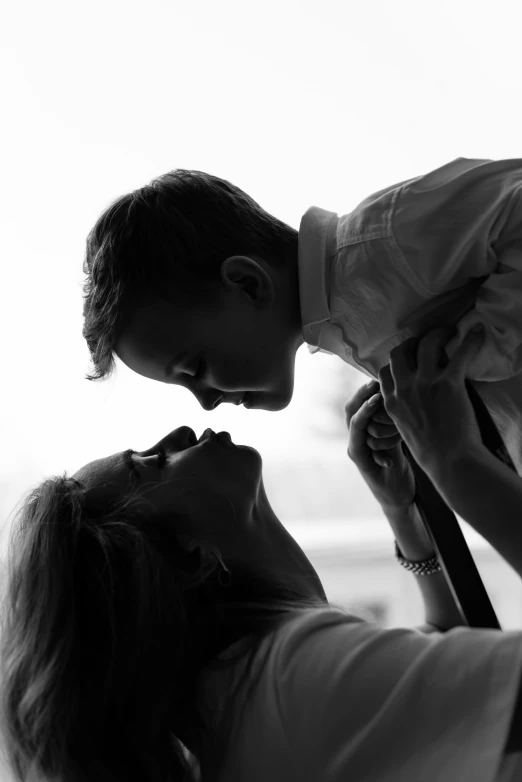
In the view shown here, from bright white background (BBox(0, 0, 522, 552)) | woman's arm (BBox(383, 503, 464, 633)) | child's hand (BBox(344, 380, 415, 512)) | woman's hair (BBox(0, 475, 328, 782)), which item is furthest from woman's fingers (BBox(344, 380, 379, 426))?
bright white background (BBox(0, 0, 522, 552))

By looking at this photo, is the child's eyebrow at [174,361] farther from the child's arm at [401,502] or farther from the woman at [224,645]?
the child's arm at [401,502]

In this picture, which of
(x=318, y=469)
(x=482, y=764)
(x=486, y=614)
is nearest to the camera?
(x=482, y=764)

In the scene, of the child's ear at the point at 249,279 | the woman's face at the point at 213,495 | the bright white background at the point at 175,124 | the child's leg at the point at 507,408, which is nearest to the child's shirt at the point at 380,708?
the woman's face at the point at 213,495

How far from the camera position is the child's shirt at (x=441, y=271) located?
779 mm

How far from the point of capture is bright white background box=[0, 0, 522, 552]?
1.55 metres

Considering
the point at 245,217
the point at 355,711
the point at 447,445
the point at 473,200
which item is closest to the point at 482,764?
the point at 355,711

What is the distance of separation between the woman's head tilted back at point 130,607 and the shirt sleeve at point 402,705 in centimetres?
11

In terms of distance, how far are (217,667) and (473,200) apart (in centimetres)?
50

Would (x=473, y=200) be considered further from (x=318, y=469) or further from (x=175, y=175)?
(x=318, y=469)

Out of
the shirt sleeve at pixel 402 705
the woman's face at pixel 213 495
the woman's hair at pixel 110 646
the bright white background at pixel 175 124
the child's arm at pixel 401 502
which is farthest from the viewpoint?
the bright white background at pixel 175 124

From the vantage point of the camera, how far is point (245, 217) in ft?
3.09

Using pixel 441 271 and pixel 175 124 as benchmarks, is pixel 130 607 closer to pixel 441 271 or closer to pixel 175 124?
pixel 441 271

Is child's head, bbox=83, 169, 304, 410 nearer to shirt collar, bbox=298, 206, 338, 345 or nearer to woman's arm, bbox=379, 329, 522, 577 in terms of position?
shirt collar, bbox=298, 206, 338, 345

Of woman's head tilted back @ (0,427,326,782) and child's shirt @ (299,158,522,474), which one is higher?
child's shirt @ (299,158,522,474)
